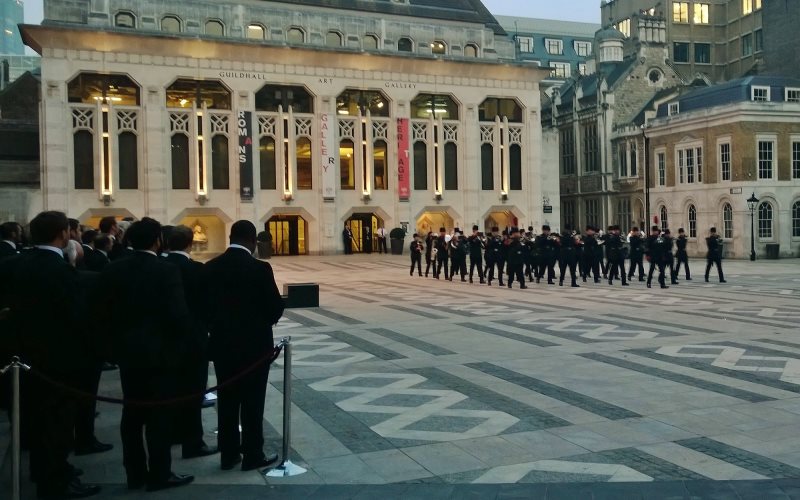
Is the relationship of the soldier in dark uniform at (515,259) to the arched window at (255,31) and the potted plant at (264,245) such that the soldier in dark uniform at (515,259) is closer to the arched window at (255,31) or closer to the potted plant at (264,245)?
the potted plant at (264,245)

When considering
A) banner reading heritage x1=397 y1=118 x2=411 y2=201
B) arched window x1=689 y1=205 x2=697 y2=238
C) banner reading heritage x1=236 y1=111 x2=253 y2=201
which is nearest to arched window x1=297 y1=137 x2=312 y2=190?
banner reading heritage x1=236 y1=111 x2=253 y2=201

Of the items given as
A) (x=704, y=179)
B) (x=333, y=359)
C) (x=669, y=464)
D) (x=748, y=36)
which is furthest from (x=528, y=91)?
(x=669, y=464)

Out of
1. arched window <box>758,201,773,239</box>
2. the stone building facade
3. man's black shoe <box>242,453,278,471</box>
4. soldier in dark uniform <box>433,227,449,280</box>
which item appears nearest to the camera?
man's black shoe <box>242,453,278,471</box>

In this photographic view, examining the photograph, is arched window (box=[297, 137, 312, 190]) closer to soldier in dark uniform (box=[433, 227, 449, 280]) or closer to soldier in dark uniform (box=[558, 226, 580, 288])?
soldier in dark uniform (box=[433, 227, 449, 280])

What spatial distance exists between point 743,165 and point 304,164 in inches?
959

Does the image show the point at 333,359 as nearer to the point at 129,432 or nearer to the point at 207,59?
the point at 129,432

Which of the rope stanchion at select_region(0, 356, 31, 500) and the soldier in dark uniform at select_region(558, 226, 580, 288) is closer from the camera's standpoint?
the rope stanchion at select_region(0, 356, 31, 500)

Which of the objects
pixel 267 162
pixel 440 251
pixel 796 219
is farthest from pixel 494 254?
pixel 796 219

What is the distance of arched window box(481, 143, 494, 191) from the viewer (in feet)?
162

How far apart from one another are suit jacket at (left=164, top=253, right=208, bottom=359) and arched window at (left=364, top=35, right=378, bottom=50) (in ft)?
140

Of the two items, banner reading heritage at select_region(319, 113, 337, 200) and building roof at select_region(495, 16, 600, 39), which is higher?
building roof at select_region(495, 16, 600, 39)

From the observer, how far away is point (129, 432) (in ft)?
19.7

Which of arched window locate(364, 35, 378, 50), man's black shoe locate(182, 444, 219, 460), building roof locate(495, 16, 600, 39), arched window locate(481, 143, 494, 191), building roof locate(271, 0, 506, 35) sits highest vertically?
building roof locate(495, 16, 600, 39)

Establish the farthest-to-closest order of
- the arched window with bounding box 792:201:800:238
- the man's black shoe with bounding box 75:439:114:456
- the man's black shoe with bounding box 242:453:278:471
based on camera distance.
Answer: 1. the arched window with bounding box 792:201:800:238
2. the man's black shoe with bounding box 75:439:114:456
3. the man's black shoe with bounding box 242:453:278:471
